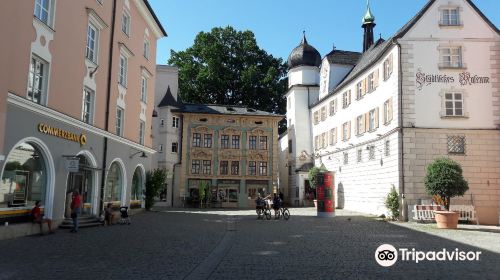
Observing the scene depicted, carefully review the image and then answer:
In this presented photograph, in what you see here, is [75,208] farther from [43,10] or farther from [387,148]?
[387,148]

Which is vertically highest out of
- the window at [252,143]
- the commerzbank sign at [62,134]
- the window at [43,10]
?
the window at [43,10]

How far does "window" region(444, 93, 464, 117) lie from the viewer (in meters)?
25.9

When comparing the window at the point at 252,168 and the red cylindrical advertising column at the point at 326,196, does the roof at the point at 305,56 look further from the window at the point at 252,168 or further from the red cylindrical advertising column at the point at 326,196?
the red cylindrical advertising column at the point at 326,196

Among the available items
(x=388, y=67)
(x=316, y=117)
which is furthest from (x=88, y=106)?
(x=316, y=117)

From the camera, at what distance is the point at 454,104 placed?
25.9m

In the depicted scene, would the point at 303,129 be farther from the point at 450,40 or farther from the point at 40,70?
the point at 40,70

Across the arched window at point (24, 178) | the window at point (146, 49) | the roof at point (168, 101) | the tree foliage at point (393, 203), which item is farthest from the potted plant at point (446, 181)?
the roof at point (168, 101)

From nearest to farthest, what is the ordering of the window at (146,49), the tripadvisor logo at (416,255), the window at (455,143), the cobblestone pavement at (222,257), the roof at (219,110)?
the cobblestone pavement at (222,257), the tripadvisor logo at (416,255), the window at (455,143), the window at (146,49), the roof at (219,110)

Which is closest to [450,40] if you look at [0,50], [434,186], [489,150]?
[489,150]

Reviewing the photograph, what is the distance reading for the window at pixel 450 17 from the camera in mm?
26594

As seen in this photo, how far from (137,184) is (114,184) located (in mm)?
4994

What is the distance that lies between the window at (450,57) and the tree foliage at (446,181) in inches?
271

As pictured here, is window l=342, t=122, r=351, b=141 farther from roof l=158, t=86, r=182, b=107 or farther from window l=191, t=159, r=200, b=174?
roof l=158, t=86, r=182, b=107

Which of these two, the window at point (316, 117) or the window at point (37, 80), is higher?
the window at point (316, 117)
